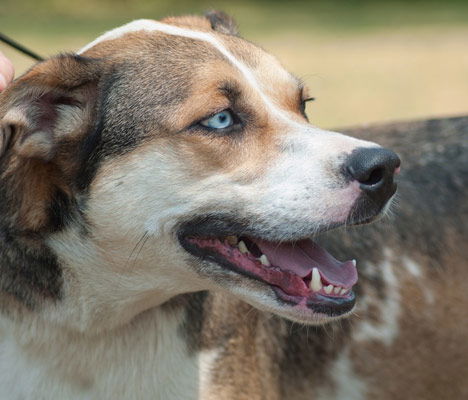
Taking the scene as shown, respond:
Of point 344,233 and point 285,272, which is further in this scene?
point 344,233

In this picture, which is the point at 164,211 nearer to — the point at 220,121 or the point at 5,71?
the point at 220,121

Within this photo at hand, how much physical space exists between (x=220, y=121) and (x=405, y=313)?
189 centimetres

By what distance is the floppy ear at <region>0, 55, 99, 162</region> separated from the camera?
3816mm

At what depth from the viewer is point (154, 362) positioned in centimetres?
426

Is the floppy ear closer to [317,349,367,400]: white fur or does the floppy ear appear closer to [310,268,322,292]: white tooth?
[310,268,322,292]: white tooth

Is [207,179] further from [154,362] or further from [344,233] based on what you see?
[344,233]

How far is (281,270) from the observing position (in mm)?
3912

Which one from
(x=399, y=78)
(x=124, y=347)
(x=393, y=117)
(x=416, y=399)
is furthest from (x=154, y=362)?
(x=399, y=78)

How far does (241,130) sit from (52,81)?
83 cm

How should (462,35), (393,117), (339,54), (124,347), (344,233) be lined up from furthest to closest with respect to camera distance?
1. (462,35)
2. (339,54)
3. (393,117)
4. (344,233)
5. (124,347)

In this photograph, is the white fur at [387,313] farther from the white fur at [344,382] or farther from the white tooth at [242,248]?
the white tooth at [242,248]

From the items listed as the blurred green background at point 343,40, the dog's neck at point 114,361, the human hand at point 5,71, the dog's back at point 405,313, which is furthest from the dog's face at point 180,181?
the blurred green background at point 343,40

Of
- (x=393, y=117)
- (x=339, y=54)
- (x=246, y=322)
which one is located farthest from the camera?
(x=339, y=54)

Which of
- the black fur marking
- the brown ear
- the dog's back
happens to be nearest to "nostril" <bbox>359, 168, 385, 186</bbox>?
the dog's back
